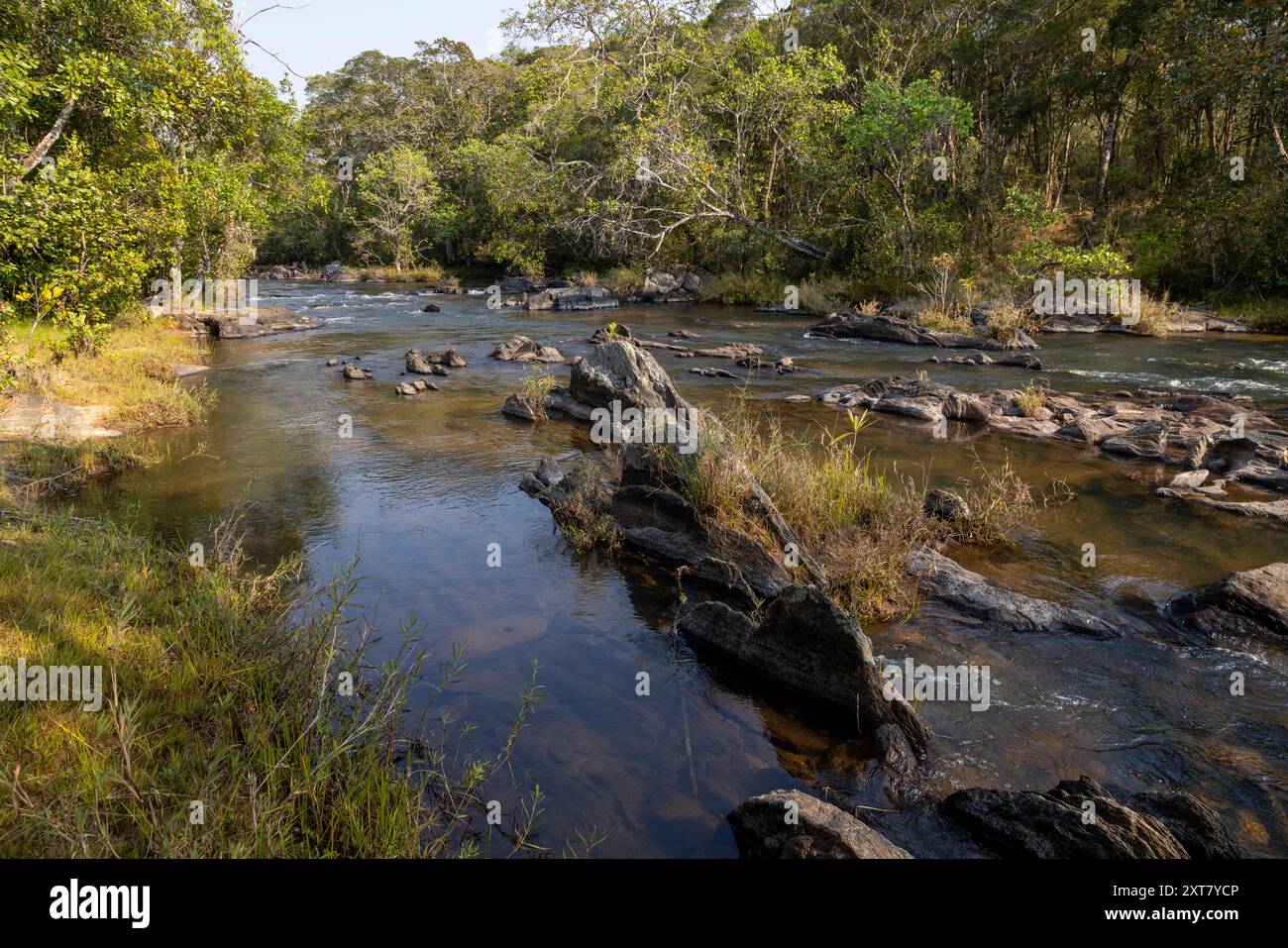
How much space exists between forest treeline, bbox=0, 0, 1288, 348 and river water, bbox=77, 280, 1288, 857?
154 inches

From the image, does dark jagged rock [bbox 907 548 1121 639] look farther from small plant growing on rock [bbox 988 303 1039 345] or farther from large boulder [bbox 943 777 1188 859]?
small plant growing on rock [bbox 988 303 1039 345]

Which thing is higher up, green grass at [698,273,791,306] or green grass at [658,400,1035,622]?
green grass at [698,273,791,306]

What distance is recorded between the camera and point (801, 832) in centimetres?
347

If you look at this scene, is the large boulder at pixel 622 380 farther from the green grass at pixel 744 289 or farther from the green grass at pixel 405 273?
the green grass at pixel 405 273

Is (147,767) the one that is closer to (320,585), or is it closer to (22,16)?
(320,585)

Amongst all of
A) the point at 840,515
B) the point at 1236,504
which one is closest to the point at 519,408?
the point at 840,515

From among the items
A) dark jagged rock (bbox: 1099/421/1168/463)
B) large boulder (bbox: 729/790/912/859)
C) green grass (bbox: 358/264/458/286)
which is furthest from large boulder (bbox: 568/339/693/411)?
green grass (bbox: 358/264/458/286)

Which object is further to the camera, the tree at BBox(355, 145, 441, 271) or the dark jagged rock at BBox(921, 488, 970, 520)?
the tree at BBox(355, 145, 441, 271)

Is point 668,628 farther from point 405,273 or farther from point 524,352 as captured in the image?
point 405,273

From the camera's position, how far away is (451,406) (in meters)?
14.3

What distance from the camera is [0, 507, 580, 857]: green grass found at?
3045mm

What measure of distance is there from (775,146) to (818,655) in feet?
105
